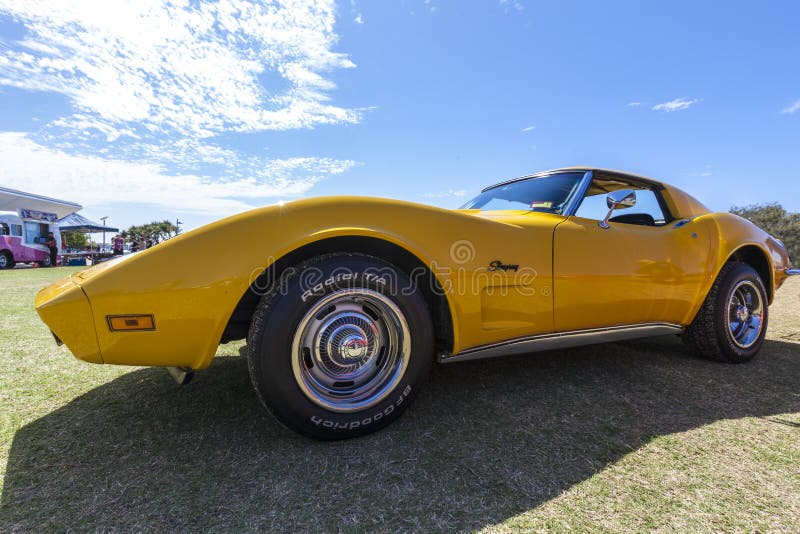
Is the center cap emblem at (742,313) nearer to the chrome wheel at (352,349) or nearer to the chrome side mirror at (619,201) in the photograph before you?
the chrome side mirror at (619,201)

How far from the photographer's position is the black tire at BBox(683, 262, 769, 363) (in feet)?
9.03

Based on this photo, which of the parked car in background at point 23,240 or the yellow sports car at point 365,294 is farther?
the parked car in background at point 23,240

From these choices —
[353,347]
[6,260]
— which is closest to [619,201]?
[353,347]

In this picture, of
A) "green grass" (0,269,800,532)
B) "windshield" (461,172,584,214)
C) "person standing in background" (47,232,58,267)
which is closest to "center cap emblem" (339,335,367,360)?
"green grass" (0,269,800,532)

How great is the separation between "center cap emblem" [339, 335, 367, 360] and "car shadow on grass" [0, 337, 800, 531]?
0.36m

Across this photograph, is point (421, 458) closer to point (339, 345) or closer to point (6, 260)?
point (339, 345)

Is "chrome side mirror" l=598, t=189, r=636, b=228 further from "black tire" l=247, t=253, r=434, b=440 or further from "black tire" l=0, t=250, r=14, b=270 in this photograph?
"black tire" l=0, t=250, r=14, b=270

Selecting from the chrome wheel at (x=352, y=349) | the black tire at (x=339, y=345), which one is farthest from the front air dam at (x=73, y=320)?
the chrome wheel at (x=352, y=349)

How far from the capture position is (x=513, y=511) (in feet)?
3.86

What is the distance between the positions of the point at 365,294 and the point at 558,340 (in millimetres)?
1158

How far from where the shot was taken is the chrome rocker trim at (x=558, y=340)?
1825 millimetres

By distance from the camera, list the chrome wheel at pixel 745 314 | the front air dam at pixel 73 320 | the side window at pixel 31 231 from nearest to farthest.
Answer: the front air dam at pixel 73 320 < the chrome wheel at pixel 745 314 < the side window at pixel 31 231

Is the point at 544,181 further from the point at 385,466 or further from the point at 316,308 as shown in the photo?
the point at 385,466

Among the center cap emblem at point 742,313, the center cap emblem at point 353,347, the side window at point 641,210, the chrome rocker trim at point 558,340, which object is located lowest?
the center cap emblem at point 742,313
